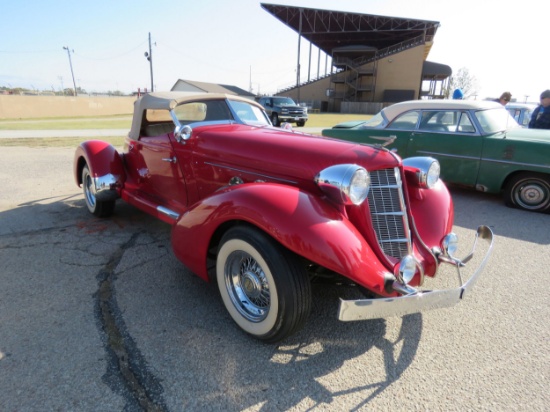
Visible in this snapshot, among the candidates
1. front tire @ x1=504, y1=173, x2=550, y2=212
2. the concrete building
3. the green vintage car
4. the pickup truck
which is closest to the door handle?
the green vintage car

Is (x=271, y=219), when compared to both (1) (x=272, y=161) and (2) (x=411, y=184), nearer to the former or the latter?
(1) (x=272, y=161)

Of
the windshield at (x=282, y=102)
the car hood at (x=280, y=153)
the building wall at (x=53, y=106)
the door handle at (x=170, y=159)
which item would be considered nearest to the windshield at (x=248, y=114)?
the car hood at (x=280, y=153)

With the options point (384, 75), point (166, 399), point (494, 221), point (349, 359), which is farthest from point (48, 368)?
point (384, 75)

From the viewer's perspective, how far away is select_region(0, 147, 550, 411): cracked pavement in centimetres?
186

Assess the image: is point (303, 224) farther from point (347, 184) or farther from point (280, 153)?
point (280, 153)

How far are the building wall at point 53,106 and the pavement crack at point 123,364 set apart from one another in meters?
26.4

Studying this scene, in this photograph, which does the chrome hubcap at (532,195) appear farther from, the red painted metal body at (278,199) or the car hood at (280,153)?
the car hood at (280,153)

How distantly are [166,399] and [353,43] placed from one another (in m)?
54.6

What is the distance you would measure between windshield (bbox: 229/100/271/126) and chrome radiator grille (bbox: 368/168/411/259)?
1.79 m

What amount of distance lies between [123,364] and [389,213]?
6.57 feet

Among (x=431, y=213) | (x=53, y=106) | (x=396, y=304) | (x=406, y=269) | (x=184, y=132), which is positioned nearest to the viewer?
(x=396, y=304)

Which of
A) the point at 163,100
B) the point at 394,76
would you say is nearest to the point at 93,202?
the point at 163,100

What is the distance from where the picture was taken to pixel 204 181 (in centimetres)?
324

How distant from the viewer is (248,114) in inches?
154
